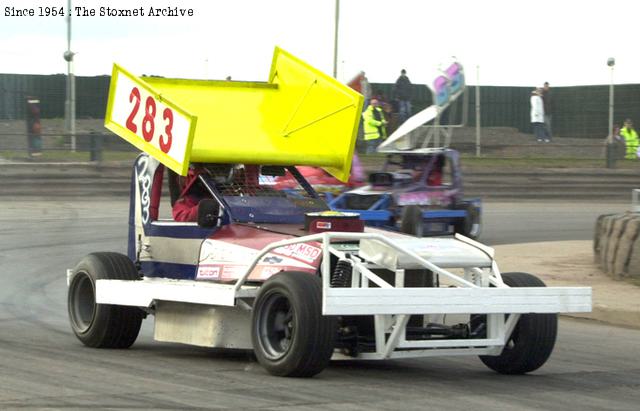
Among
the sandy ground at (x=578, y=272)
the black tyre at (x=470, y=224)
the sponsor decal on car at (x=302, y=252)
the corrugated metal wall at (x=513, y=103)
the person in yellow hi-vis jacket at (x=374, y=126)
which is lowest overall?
Answer: the sandy ground at (x=578, y=272)

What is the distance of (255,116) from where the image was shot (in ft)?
31.8

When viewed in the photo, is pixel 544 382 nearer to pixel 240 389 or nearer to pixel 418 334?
pixel 418 334

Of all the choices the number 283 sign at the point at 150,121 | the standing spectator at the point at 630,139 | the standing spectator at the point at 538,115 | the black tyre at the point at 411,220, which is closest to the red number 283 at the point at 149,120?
the number 283 sign at the point at 150,121

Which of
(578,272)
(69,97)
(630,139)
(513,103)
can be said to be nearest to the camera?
(578,272)

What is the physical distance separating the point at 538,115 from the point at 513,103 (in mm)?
950

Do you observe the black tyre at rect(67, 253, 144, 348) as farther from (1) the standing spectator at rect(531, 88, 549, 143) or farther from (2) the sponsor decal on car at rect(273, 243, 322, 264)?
(1) the standing spectator at rect(531, 88, 549, 143)

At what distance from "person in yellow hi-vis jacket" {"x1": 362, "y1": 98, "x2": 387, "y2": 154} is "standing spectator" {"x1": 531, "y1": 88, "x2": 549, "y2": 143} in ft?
15.5

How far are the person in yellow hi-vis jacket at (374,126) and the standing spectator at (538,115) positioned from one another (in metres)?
4.73

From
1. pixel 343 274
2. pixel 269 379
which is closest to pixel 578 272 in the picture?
pixel 343 274

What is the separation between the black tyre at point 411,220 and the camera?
16.7m

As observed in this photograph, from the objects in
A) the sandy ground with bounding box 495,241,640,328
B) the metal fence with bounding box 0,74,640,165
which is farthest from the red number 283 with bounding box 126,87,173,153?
the metal fence with bounding box 0,74,640,165

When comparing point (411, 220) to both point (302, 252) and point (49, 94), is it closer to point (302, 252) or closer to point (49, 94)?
point (302, 252)

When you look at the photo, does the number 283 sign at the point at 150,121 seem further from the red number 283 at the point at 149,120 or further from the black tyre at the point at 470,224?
the black tyre at the point at 470,224

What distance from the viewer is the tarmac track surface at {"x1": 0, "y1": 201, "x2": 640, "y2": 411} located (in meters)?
6.82
